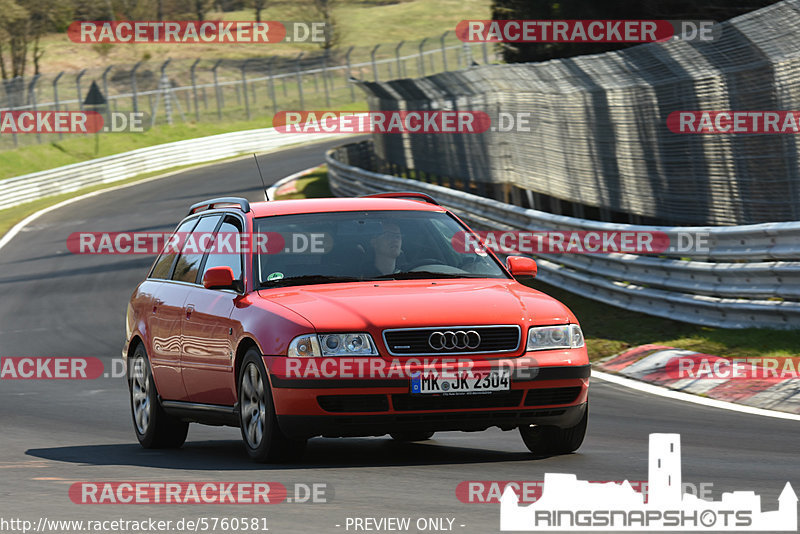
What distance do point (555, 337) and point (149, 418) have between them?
317 centimetres

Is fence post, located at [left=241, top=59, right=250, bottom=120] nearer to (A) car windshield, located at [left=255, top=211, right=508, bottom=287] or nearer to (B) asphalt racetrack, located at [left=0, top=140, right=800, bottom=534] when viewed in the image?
(B) asphalt racetrack, located at [left=0, top=140, right=800, bottom=534]

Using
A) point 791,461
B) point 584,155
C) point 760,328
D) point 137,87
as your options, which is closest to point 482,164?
point 584,155

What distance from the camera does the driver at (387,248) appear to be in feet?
27.1

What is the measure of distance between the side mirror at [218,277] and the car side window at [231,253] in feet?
0.76

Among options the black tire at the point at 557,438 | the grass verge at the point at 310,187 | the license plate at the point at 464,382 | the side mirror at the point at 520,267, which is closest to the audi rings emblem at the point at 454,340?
the license plate at the point at 464,382

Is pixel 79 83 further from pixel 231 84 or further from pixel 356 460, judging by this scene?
pixel 356 460

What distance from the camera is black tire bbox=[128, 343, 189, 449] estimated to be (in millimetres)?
9297

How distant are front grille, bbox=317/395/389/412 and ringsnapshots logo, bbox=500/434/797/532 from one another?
1.13 metres

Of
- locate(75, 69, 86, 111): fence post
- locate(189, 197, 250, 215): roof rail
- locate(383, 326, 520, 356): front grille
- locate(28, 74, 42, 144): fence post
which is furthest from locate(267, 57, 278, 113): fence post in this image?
locate(383, 326, 520, 356): front grille

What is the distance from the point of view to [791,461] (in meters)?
7.44

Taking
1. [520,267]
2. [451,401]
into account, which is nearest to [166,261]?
[520,267]

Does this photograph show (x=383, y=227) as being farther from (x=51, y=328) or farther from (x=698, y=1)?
(x=698, y=1)

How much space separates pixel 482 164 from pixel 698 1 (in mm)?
6863

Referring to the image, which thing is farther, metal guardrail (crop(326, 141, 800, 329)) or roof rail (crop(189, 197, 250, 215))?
metal guardrail (crop(326, 141, 800, 329))
